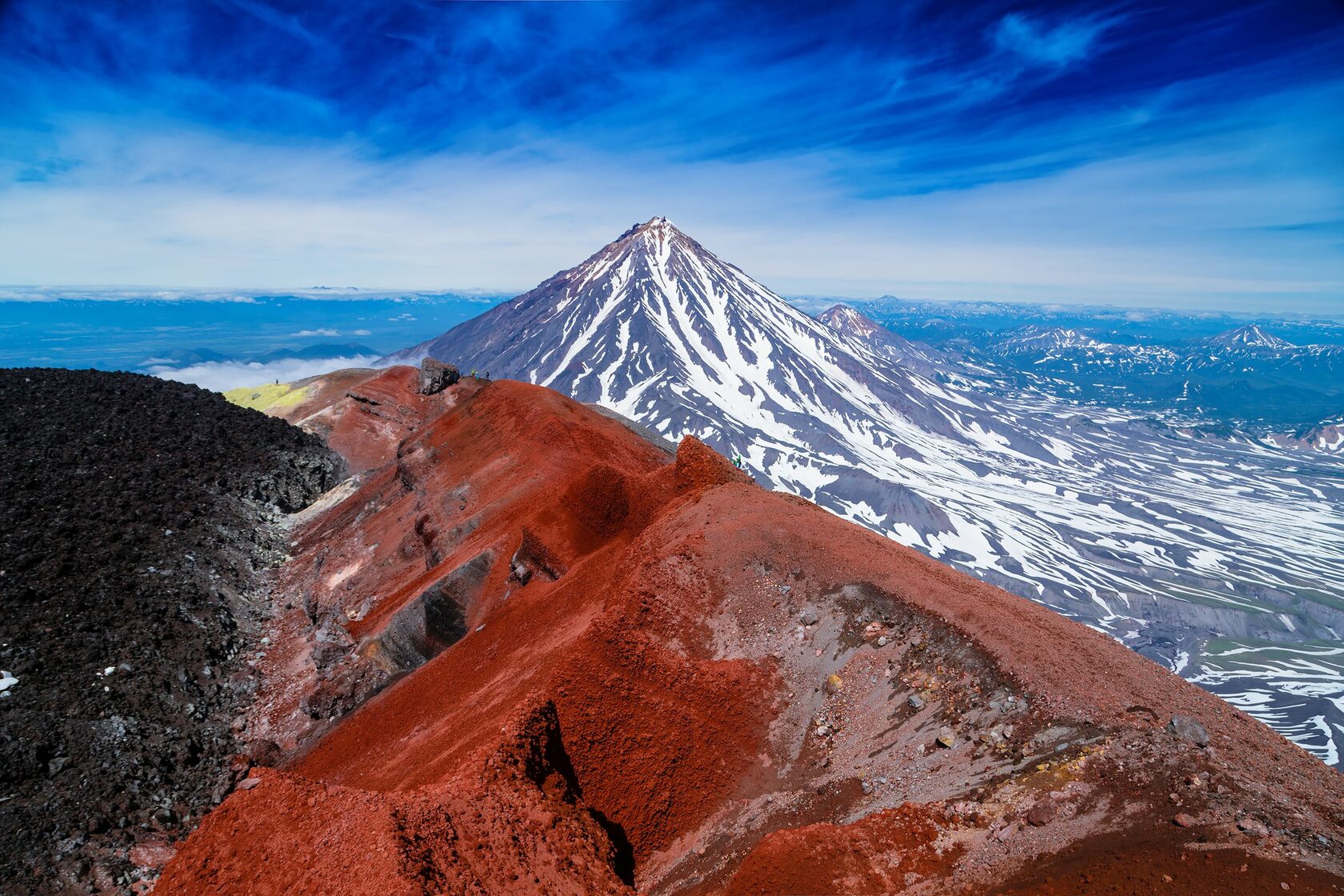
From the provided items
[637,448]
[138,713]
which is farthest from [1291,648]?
[138,713]

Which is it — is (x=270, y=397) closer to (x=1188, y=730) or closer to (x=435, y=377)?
(x=435, y=377)

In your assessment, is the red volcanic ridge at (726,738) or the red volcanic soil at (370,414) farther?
the red volcanic soil at (370,414)

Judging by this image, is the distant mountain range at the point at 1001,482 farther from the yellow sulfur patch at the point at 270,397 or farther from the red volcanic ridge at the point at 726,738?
the red volcanic ridge at the point at 726,738

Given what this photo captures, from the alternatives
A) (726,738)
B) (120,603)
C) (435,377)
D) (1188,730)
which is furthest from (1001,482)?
(120,603)

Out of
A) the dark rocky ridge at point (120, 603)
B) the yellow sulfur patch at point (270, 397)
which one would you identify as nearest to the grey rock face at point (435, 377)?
the dark rocky ridge at point (120, 603)

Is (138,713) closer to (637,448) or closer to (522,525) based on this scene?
(522,525)

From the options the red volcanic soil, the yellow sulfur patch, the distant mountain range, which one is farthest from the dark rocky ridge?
the distant mountain range
